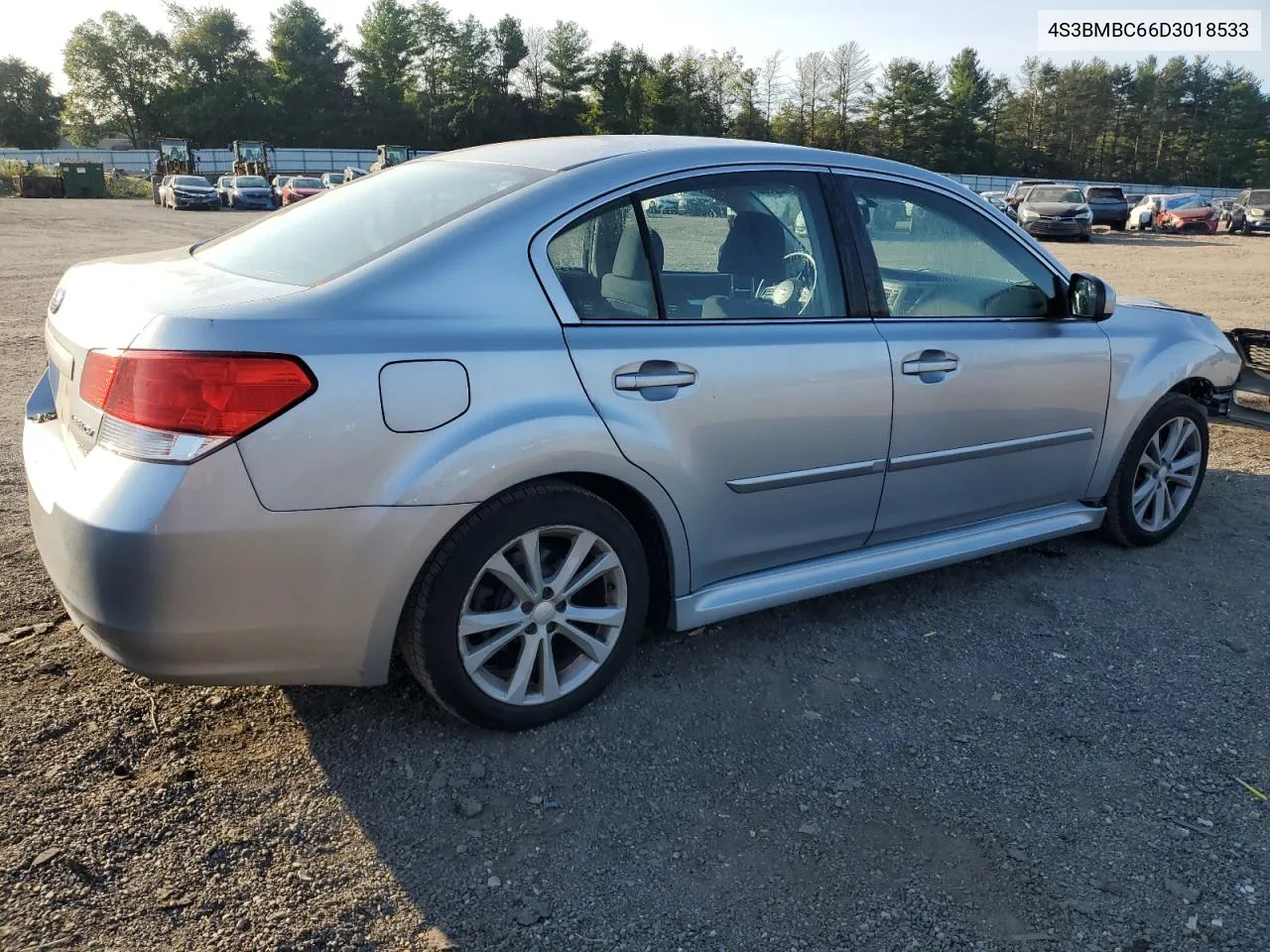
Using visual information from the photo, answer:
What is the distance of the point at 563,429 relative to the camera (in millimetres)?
2676

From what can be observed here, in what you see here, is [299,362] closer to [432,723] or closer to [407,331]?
[407,331]

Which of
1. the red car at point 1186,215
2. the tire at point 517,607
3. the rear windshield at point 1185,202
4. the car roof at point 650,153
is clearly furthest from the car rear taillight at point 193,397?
the rear windshield at point 1185,202

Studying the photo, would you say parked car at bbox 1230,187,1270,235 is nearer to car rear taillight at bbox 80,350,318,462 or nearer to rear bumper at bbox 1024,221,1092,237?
rear bumper at bbox 1024,221,1092,237

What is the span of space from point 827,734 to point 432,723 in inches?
45.9

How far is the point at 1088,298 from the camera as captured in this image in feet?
12.8

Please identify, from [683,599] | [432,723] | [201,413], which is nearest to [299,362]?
[201,413]

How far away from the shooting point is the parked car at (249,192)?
151 ft

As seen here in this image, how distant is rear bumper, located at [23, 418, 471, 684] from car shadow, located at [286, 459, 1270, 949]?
1.43 ft

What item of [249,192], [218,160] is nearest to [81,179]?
[249,192]

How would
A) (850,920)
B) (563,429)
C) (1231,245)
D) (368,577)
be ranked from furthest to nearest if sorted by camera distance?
1. (1231,245)
2. (563,429)
3. (368,577)
4. (850,920)

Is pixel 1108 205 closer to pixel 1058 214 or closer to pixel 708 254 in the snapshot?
pixel 1058 214

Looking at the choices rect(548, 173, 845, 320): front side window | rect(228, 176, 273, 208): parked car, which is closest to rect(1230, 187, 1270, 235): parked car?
rect(548, 173, 845, 320): front side window

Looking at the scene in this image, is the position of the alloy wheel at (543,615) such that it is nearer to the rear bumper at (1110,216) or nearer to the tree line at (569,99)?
the rear bumper at (1110,216)

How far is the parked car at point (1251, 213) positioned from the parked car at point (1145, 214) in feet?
7.96
